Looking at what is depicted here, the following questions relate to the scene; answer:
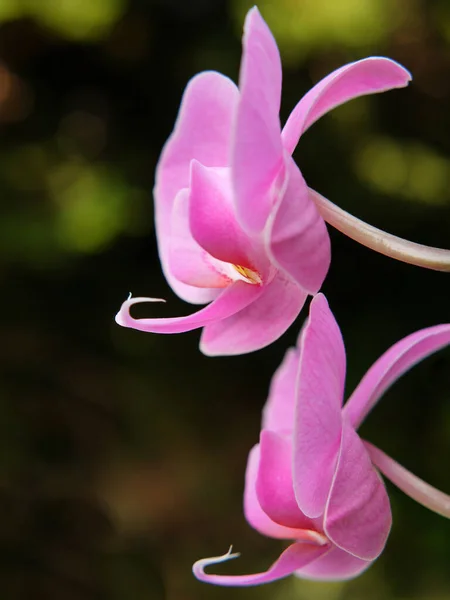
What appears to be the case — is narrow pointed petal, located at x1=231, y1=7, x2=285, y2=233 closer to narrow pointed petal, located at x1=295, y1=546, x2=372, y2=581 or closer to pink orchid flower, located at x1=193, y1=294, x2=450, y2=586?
pink orchid flower, located at x1=193, y1=294, x2=450, y2=586

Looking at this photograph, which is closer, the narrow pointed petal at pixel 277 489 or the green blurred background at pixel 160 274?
the narrow pointed petal at pixel 277 489

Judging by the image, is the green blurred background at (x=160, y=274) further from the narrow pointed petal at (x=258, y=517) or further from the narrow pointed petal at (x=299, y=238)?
the narrow pointed petal at (x=299, y=238)

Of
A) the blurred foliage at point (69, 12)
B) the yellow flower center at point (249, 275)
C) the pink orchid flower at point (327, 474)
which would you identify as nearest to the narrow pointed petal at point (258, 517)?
the pink orchid flower at point (327, 474)

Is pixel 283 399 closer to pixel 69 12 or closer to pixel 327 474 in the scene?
pixel 327 474

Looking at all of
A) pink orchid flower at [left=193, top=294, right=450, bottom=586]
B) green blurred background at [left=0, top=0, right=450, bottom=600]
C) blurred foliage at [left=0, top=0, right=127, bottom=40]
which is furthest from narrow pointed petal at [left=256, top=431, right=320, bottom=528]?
blurred foliage at [left=0, top=0, right=127, bottom=40]

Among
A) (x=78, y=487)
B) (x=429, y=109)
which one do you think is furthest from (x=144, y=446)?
(x=429, y=109)

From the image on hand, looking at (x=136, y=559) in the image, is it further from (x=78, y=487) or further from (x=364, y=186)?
(x=364, y=186)
